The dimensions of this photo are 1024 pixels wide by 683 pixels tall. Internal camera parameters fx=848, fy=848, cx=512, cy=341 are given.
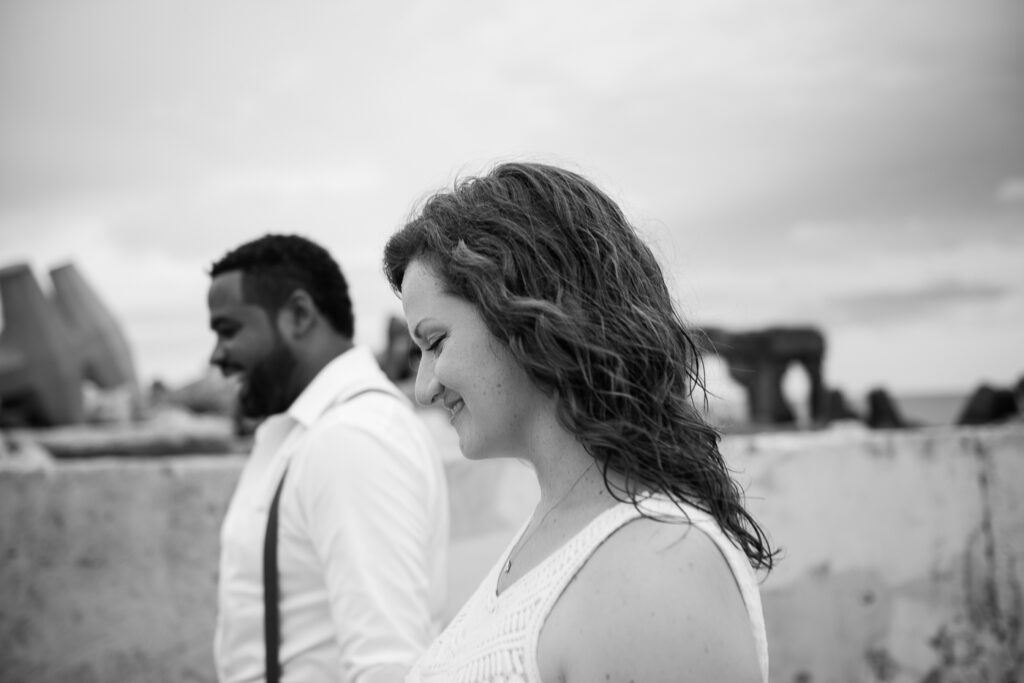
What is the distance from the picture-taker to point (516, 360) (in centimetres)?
122

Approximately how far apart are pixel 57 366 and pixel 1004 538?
11.4 m

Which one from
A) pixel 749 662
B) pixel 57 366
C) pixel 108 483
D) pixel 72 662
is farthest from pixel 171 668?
pixel 57 366

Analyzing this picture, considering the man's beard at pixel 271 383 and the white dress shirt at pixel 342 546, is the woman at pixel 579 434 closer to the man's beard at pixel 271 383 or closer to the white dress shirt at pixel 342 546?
the white dress shirt at pixel 342 546

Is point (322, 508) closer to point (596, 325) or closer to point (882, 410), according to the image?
point (596, 325)

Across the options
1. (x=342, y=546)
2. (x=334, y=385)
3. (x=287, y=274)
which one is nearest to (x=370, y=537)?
(x=342, y=546)

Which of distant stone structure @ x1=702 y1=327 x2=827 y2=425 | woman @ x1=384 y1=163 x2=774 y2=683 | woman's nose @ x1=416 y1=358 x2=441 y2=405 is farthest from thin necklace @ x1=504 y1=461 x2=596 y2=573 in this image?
distant stone structure @ x1=702 y1=327 x2=827 y2=425

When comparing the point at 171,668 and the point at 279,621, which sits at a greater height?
the point at 279,621

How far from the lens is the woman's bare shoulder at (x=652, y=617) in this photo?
0.96 m

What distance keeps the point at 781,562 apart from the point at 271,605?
6.73 ft

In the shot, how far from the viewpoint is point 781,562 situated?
3.30 meters

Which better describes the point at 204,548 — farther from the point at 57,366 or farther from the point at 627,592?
the point at 57,366

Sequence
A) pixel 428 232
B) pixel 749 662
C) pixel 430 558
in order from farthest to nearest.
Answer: pixel 430 558
pixel 428 232
pixel 749 662

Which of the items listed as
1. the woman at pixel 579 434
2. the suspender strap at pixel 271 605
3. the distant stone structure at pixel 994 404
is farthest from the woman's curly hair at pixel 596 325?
the distant stone structure at pixel 994 404

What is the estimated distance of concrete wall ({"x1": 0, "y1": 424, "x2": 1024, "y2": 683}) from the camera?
3.28 m
